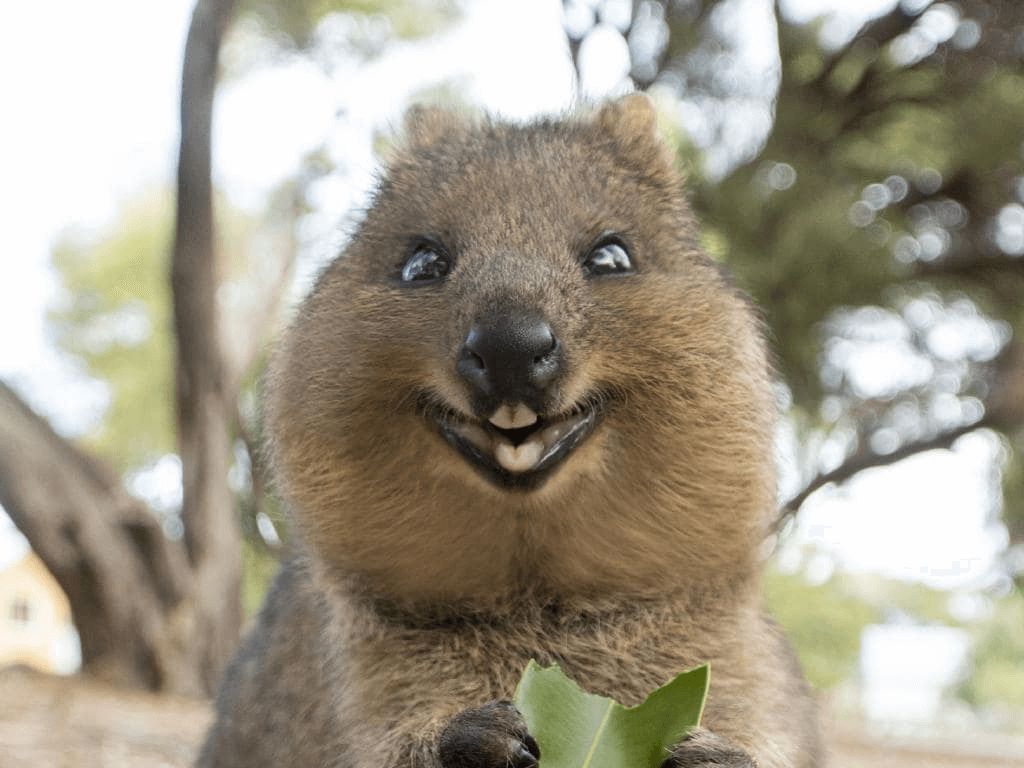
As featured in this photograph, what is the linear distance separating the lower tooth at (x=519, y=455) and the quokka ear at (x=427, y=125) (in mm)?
1312

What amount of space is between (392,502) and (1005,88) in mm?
7530

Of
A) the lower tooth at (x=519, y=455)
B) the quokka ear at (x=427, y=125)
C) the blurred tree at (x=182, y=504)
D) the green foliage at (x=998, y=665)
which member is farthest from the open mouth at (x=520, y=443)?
the green foliage at (x=998, y=665)

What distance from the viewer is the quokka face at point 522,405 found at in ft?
6.56

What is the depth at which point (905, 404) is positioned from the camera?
10.8 meters

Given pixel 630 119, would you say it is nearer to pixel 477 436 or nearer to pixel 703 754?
pixel 477 436

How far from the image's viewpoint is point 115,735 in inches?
237

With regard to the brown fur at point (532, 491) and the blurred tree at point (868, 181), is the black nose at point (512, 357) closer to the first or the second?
the brown fur at point (532, 491)

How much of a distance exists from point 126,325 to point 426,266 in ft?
57.1

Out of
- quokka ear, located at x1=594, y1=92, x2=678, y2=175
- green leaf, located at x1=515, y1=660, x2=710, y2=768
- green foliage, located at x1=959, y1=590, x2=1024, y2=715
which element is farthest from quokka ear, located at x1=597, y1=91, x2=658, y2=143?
green foliage, located at x1=959, y1=590, x2=1024, y2=715

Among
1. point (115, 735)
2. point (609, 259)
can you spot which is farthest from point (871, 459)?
point (609, 259)

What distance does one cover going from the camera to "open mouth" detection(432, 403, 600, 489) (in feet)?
6.43

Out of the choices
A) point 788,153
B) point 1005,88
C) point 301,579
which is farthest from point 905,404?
point 301,579

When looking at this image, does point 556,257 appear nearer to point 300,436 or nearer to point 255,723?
point 300,436

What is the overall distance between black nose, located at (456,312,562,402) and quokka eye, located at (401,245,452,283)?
0.50 meters
